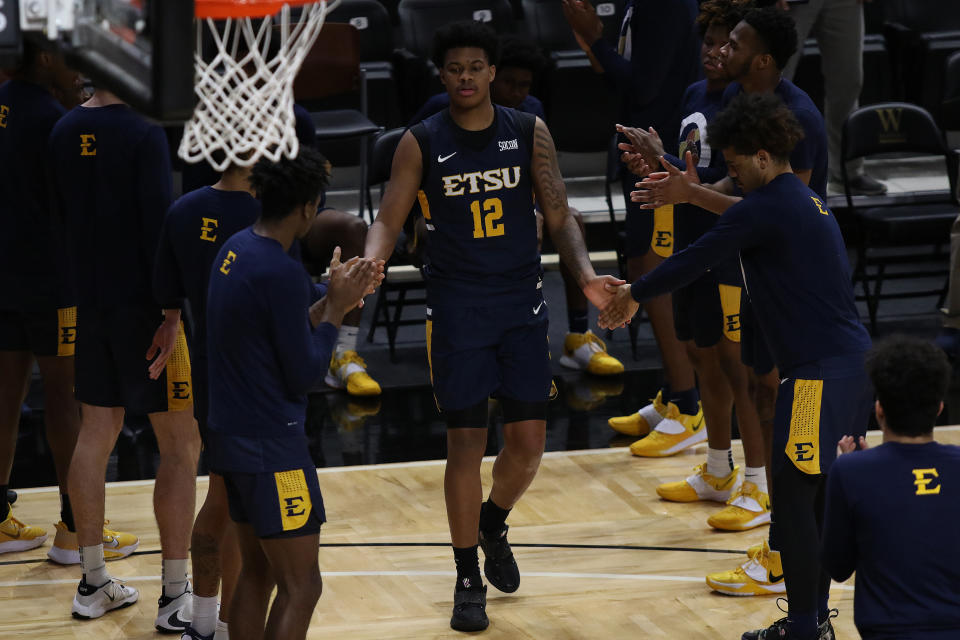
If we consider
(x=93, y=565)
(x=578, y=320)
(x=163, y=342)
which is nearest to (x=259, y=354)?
(x=163, y=342)

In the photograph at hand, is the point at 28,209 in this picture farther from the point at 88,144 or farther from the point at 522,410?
the point at 522,410

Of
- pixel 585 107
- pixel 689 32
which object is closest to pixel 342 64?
pixel 585 107

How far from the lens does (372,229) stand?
16.3 ft

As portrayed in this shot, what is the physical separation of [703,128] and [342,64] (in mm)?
3625

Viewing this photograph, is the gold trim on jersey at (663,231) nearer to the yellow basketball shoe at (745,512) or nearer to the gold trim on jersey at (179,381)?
the yellow basketball shoe at (745,512)

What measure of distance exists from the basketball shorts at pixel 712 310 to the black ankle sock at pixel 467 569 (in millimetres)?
1553

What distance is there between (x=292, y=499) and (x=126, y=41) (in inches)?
58.0

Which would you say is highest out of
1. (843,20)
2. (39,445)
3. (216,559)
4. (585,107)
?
(843,20)

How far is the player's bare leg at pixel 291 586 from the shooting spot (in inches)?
155

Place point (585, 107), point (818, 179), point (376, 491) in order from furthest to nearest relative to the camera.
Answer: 1. point (585, 107)
2. point (376, 491)
3. point (818, 179)

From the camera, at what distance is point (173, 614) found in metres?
4.93

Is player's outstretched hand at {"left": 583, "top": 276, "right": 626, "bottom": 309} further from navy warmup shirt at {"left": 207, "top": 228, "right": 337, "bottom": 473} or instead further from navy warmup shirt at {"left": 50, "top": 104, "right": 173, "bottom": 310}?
navy warmup shirt at {"left": 50, "top": 104, "right": 173, "bottom": 310}

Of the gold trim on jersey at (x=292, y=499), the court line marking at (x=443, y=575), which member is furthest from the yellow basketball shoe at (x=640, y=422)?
the gold trim on jersey at (x=292, y=499)

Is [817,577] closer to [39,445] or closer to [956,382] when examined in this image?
[956,382]
